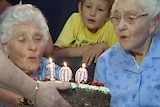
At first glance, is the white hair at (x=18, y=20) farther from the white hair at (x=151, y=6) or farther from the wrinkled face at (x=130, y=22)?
the white hair at (x=151, y=6)

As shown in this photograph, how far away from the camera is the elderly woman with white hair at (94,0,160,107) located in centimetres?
225

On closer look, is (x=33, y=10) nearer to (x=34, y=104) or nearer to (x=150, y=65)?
(x=150, y=65)

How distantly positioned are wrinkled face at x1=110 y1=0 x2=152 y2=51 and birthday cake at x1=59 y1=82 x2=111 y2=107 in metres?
0.45

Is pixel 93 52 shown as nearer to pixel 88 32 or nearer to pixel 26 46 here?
pixel 88 32

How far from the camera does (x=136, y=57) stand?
7.79 feet

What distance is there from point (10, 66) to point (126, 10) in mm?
738

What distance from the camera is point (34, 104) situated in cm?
179

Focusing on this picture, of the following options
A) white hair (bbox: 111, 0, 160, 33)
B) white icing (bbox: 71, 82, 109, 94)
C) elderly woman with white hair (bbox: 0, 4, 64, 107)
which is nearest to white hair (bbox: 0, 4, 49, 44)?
elderly woman with white hair (bbox: 0, 4, 64, 107)

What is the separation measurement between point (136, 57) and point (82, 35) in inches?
26.7

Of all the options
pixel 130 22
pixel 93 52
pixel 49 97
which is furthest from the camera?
pixel 93 52

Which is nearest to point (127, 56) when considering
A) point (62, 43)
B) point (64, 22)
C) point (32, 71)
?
point (32, 71)

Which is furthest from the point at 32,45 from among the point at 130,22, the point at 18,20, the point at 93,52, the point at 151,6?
the point at 151,6

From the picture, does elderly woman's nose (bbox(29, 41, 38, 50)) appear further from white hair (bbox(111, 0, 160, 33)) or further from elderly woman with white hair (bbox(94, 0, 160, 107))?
white hair (bbox(111, 0, 160, 33))

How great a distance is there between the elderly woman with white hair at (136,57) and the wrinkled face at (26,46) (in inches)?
14.2
